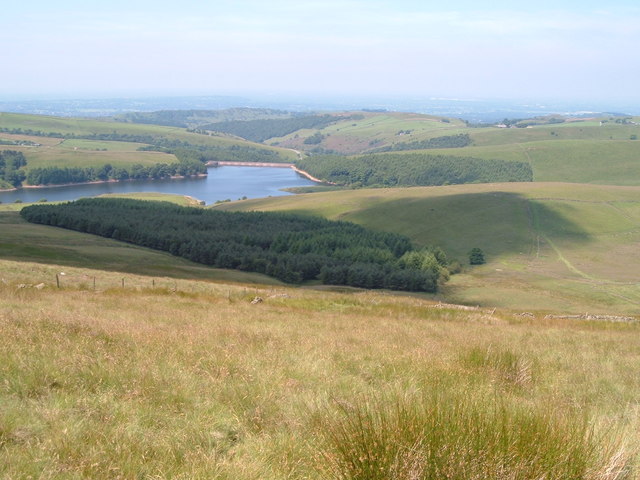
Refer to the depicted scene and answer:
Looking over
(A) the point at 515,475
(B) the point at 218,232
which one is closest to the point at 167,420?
(A) the point at 515,475

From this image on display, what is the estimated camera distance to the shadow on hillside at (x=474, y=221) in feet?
315

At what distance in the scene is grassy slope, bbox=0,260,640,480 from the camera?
442 centimetres

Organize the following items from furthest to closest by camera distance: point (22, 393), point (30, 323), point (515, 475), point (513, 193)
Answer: point (513, 193) → point (30, 323) → point (22, 393) → point (515, 475)

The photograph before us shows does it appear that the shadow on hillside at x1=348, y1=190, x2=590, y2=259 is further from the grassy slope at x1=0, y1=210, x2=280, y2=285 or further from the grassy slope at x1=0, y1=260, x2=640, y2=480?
the grassy slope at x1=0, y1=260, x2=640, y2=480

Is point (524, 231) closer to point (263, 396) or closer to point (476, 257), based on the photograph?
point (476, 257)

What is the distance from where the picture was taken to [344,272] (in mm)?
67375

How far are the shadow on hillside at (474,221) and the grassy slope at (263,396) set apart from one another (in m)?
82.1

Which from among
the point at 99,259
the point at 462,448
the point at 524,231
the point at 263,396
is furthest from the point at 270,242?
the point at 462,448

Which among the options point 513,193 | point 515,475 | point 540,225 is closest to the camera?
point 515,475

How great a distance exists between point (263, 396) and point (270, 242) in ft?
270

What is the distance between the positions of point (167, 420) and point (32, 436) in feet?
4.45

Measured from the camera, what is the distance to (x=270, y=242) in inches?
3494

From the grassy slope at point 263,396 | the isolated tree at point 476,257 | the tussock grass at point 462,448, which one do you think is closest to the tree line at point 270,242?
the isolated tree at point 476,257

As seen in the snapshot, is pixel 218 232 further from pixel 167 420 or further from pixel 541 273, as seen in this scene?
pixel 167 420
